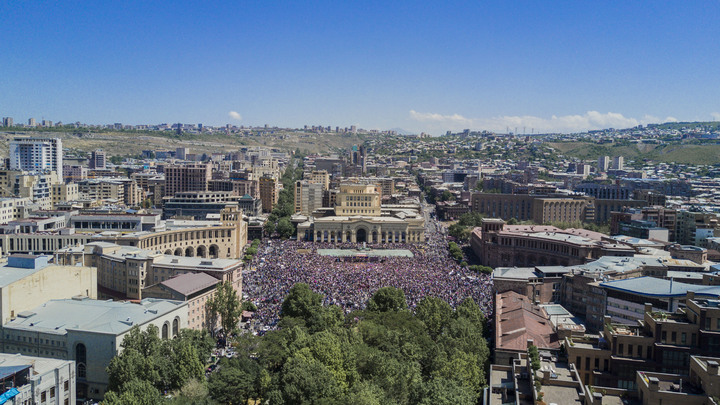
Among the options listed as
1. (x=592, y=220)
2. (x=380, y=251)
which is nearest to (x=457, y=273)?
(x=380, y=251)

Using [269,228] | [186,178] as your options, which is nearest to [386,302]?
[269,228]

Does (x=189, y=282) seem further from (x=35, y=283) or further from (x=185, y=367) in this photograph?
(x=185, y=367)

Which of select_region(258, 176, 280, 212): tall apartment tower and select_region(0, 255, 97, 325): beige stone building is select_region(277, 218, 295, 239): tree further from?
select_region(0, 255, 97, 325): beige stone building

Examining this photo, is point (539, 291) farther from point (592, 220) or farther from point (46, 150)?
point (46, 150)

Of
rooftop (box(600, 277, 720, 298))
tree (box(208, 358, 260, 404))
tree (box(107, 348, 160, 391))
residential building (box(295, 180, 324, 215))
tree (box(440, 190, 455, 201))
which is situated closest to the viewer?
tree (box(107, 348, 160, 391))

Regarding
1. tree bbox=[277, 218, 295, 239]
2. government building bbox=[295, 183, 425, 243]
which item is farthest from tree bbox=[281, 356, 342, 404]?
tree bbox=[277, 218, 295, 239]

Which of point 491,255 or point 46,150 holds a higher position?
point 46,150
